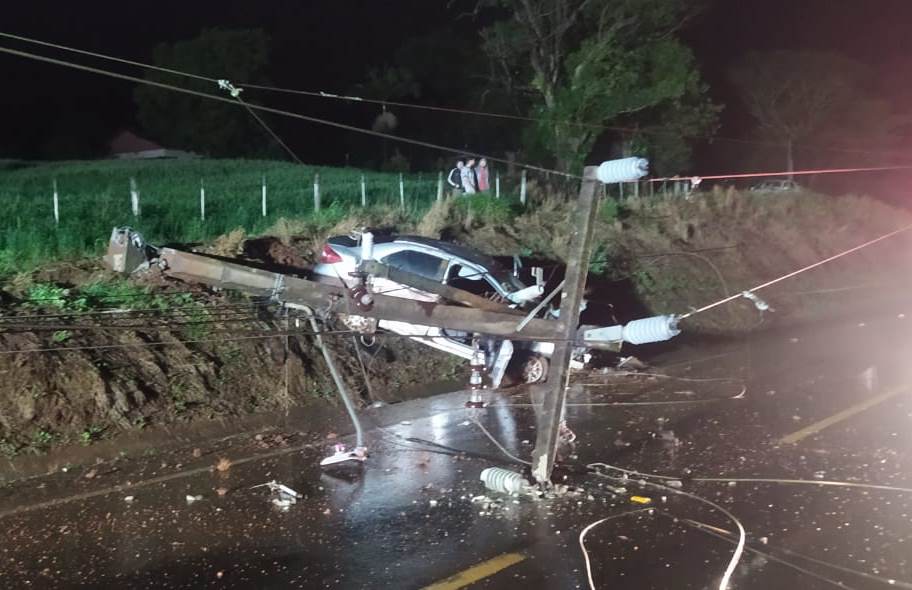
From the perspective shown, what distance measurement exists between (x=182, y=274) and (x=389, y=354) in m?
5.71

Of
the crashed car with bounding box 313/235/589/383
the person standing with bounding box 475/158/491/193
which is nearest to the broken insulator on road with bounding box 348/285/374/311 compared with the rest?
the crashed car with bounding box 313/235/589/383

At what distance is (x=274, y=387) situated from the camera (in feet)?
36.4

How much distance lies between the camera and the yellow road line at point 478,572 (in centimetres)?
591

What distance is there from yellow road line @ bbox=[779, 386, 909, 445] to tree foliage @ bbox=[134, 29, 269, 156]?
44425 mm

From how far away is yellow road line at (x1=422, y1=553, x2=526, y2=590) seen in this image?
19.4 ft

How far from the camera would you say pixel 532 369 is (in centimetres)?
1304

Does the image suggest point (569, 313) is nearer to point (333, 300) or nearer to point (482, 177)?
point (333, 300)

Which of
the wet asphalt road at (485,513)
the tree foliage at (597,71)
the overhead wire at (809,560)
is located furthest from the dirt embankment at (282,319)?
the tree foliage at (597,71)

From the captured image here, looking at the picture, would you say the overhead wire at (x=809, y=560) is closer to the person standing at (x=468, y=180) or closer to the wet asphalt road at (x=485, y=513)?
the wet asphalt road at (x=485, y=513)

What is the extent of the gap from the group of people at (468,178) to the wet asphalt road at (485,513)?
10.3m

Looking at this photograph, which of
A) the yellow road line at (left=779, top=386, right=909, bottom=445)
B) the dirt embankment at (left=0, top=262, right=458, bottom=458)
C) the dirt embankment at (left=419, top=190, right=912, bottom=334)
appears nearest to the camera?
the dirt embankment at (left=0, top=262, right=458, bottom=458)

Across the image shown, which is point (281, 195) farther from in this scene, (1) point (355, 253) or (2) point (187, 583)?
(2) point (187, 583)

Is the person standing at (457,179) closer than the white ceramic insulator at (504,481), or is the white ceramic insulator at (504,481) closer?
the white ceramic insulator at (504,481)

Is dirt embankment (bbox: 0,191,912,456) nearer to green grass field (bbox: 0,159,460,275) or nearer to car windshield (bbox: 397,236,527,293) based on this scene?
green grass field (bbox: 0,159,460,275)
